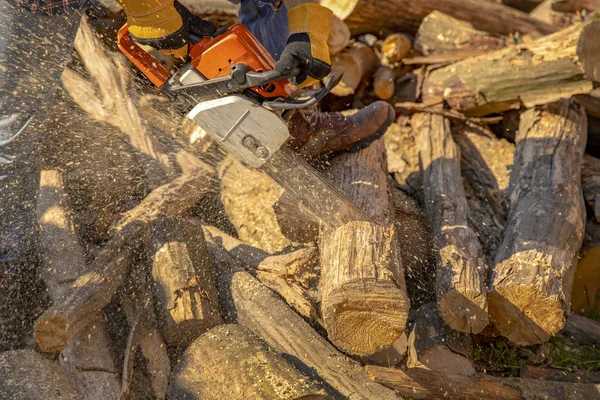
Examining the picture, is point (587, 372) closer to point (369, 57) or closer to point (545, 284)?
point (545, 284)

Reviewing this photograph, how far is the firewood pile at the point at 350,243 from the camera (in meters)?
2.46

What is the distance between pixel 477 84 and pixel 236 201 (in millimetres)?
1824

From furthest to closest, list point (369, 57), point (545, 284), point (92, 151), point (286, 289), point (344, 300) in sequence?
point (369, 57)
point (92, 151)
point (286, 289)
point (545, 284)
point (344, 300)

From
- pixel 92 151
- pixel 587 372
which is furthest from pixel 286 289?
pixel 92 151

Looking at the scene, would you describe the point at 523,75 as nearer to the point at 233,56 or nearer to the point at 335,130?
the point at 335,130

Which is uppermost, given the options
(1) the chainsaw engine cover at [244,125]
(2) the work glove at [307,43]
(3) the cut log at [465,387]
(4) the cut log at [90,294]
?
(2) the work glove at [307,43]

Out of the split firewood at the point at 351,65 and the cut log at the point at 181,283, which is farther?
the split firewood at the point at 351,65

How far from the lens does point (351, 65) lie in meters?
4.50

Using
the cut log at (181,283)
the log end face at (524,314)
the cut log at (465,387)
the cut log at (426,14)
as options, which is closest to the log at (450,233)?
the log end face at (524,314)

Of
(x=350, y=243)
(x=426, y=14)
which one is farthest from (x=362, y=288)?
(x=426, y=14)

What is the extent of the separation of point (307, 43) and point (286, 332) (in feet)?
4.01

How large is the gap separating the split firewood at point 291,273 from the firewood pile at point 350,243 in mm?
10

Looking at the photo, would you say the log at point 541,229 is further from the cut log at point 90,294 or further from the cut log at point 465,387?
the cut log at point 90,294

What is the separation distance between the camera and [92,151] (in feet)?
12.6
